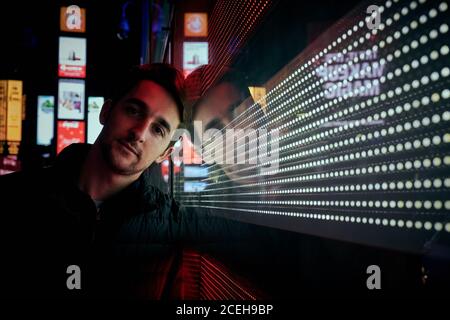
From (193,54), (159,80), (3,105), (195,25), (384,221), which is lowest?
(384,221)

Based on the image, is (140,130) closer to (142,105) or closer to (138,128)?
(138,128)

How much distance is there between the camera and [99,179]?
7.57ft

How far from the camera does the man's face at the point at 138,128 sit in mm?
2230

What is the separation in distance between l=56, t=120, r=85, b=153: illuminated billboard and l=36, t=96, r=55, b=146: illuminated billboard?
0.91 m

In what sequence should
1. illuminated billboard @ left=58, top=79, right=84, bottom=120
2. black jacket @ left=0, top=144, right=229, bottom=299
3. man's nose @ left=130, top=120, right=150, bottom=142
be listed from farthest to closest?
illuminated billboard @ left=58, top=79, right=84, bottom=120
man's nose @ left=130, top=120, right=150, bottom=142
black jacket @ left=0, top=144, right=229, bottom=299

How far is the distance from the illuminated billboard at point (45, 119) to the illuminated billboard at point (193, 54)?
18.2 ft

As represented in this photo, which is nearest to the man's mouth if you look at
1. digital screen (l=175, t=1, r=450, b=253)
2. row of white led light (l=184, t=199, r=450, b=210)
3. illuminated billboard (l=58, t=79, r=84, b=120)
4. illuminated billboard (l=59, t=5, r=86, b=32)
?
digital screen (l=175, t=1, r=450, b=253)

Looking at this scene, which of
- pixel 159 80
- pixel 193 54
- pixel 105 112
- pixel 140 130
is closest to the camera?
pixel 140 130

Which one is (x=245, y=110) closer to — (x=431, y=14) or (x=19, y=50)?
(x=431, y=14)

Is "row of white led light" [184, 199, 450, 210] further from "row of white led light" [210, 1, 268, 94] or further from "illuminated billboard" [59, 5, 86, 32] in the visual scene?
"illuminated billboard" [59, 5, 86, 32]

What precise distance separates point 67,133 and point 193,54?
16.0 feet

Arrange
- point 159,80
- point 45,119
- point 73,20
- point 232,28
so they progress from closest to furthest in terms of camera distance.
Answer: point 232,28
point 159,80
point 73,20
point 45,119

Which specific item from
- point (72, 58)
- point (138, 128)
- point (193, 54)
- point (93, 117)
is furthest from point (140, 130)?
point (72, 58)

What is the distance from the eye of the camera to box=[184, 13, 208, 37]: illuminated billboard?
5531mm
